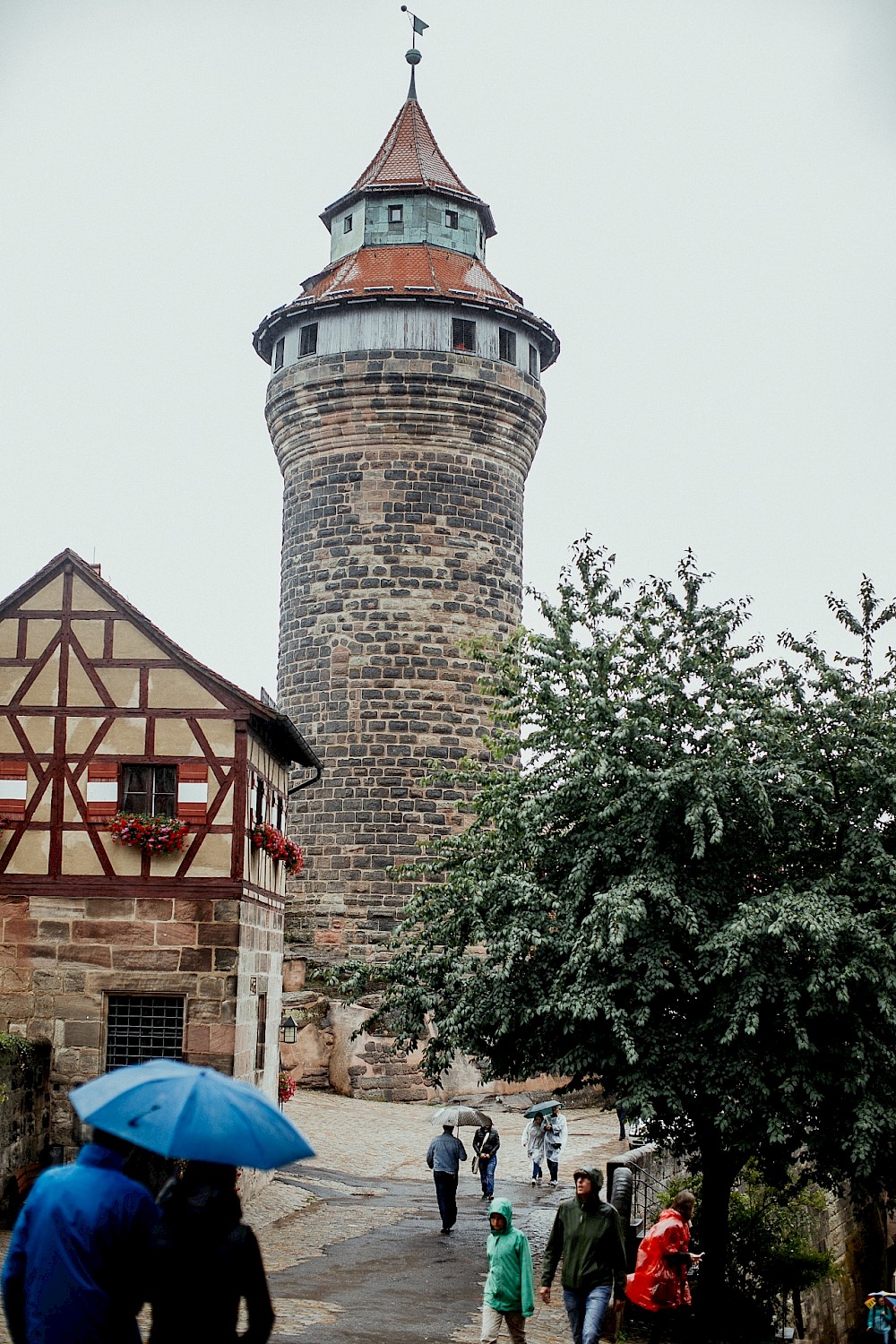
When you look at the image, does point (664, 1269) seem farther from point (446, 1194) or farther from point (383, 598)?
point (383, 598)

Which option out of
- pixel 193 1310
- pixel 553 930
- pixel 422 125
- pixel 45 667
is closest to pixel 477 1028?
pixel 553 930

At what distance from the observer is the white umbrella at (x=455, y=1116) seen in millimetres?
17453

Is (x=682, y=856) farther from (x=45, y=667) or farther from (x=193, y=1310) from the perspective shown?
(x=193, y=1310)

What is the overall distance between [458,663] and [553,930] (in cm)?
1460

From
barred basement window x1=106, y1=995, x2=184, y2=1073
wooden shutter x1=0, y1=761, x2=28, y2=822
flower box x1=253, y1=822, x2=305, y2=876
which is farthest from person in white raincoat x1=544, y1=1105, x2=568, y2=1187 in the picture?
wooden shutter x1=0, y1=761, x2=28, y2=822

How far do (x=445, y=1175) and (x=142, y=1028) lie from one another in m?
3.53

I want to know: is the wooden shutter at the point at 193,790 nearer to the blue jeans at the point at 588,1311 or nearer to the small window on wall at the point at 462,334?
the blue jeans at the point at 588,1311

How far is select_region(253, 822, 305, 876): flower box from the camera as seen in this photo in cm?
1731

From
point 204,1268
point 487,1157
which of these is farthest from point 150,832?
point 204,1268

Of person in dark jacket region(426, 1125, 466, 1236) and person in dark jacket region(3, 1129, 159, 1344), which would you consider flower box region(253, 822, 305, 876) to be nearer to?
person in dark jacket region(426, 1125, 466, 1236)

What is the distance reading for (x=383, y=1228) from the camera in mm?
16609

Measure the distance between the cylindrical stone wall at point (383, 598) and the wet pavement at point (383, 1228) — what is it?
447cm

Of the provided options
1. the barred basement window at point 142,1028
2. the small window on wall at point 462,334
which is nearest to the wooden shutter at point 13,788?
the barred basement window at point 142,1028

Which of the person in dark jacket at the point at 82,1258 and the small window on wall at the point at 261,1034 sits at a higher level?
the small window on wall at the point at 261,1034
